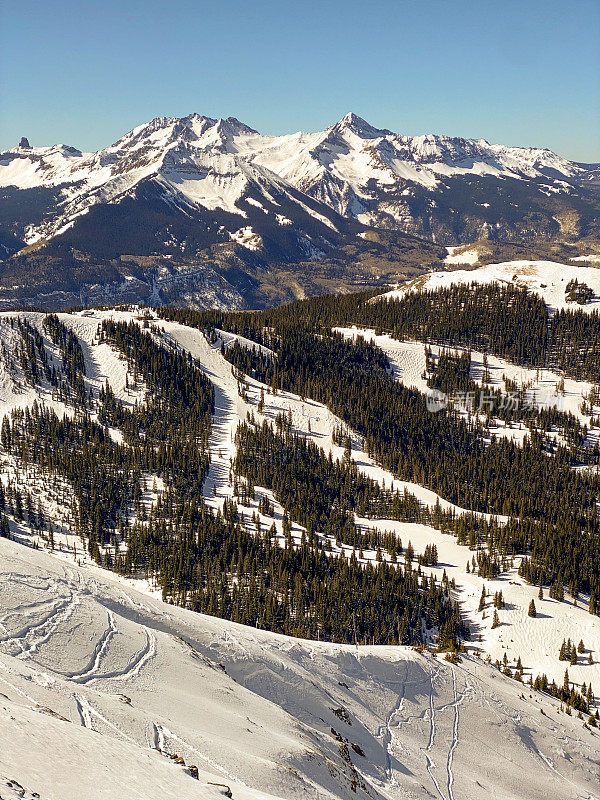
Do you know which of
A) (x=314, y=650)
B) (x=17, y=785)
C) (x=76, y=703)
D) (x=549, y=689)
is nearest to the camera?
(x=17, y=785)

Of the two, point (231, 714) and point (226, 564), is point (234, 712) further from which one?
point (226, 564)

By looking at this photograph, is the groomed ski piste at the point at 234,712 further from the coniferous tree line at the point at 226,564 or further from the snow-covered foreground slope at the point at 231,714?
the coniferous tree line at the point at 226,564

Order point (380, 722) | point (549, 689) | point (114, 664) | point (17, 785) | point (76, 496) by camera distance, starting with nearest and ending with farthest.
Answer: point (17, 785) → point (114, 664) → point (380, 722) → point (549, 689) → point (76, 496)

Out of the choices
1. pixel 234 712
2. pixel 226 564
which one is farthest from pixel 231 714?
pixel 226 564

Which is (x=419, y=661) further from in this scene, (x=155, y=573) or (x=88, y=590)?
(x=155, y=573)

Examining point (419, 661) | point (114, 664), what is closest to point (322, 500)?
point (419, 661)

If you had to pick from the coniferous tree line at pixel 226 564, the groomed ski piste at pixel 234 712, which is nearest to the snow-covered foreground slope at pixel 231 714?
the groomed ski piste at pixel 234 712

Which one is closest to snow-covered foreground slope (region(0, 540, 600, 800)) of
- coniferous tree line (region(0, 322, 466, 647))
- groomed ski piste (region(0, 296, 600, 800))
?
groomed ski piste (region(0, 296, 600, 800))

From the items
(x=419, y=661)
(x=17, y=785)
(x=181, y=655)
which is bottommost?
(x=419, y=661)
